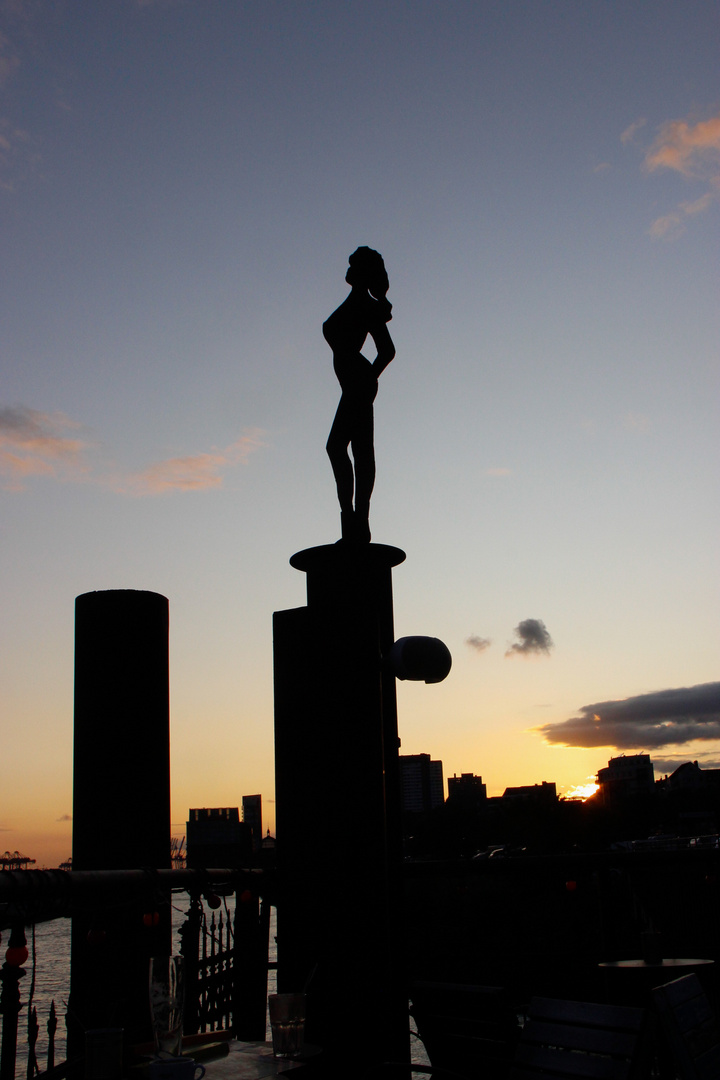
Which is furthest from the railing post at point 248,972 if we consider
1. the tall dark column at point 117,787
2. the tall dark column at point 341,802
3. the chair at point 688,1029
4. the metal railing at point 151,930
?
the chair at point 688,1029

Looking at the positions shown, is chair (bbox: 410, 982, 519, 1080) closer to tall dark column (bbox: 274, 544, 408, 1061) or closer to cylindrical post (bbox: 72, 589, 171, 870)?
tall dark column (bbox: 274, 544, 408, 1061)

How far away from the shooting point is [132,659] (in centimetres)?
328

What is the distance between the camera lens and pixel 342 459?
582 centimetres

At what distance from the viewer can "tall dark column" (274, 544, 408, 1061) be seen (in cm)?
458

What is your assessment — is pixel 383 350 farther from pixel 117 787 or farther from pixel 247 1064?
pixel 247 1064

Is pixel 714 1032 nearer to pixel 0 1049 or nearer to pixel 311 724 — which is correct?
pixel 311 724

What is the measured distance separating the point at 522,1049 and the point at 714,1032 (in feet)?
2.90

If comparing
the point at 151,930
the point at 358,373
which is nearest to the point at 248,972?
the point at 151,930

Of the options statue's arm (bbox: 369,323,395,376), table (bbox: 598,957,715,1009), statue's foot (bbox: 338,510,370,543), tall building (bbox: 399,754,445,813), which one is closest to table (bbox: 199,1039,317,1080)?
statue's foot (bbox: 338,510,370,543)

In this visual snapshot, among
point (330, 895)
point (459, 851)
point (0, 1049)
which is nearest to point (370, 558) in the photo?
point (330, 895)

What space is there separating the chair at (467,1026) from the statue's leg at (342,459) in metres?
2.81

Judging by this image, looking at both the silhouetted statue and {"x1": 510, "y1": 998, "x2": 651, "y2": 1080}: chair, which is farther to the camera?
the silhouetted statue

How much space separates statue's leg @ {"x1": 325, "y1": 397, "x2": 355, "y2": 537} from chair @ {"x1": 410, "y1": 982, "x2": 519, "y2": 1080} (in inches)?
111

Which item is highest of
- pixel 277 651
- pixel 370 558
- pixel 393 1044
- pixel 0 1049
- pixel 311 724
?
pixel 370 558
